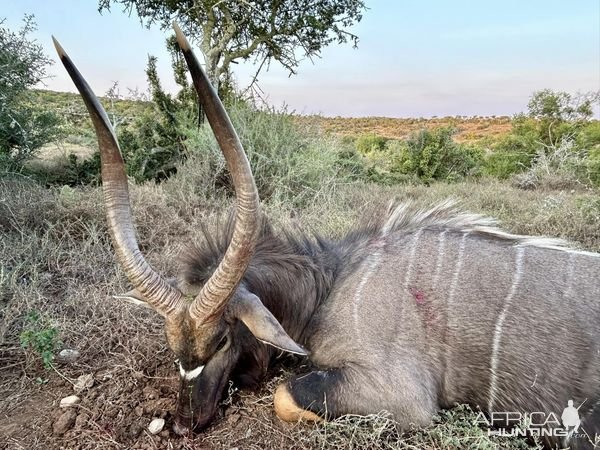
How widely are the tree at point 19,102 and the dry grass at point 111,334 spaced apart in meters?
1.11

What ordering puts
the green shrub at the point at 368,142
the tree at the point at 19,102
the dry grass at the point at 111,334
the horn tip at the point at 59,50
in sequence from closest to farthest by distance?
the horn tip at the point at 59,50, the dry grass at the point at 111,334, the tree at the point at 19,102, the green shrub at the point at 368,142

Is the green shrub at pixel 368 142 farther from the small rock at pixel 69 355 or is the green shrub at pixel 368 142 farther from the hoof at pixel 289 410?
the hoof at pixel 289 410

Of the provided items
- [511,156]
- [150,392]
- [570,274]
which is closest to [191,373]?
[150,392]

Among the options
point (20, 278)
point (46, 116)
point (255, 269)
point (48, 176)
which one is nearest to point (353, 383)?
point (255, 269)

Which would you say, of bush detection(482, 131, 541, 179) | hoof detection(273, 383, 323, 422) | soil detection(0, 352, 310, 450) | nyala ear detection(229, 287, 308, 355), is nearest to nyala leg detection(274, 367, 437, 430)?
hoof detection(273, 383, 323, 422)

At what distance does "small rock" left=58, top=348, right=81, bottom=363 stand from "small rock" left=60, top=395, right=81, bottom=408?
39 cm

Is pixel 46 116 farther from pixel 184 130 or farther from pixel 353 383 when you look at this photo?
pixel 353 383

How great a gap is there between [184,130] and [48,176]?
2.43m

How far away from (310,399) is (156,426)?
2.73ft

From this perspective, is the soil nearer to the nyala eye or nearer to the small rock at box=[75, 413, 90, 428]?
the small rock at box=[75, 413, 90, 428]

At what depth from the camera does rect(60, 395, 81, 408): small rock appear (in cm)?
257

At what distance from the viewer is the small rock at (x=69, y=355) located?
116 inches

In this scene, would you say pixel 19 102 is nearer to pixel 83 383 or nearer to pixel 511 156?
pixel 83 383

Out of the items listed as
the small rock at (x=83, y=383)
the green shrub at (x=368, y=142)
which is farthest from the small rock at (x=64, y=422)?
Answer: the green shrub at (x=368, y=142)
